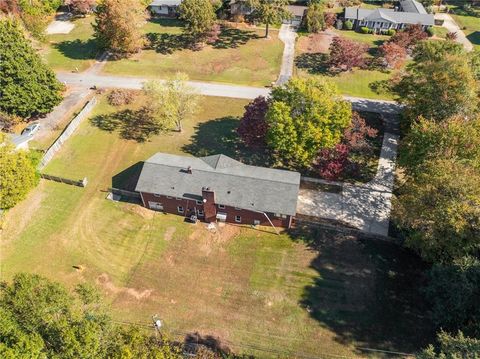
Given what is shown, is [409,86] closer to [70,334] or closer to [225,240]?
[225,240]

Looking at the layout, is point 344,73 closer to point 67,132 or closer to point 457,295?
point 457,295

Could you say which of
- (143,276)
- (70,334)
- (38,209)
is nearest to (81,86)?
(38,209)

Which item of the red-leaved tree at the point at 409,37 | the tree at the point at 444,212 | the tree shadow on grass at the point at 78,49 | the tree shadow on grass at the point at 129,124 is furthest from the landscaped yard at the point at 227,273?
the red-leaved tree at the point at 409,37

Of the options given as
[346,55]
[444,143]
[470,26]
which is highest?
[470,26]

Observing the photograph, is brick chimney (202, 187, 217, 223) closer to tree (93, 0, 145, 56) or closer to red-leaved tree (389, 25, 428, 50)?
tree (93, 0, 145, 56)

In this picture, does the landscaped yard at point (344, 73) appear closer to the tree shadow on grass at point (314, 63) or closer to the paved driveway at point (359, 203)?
the tree shadow on grass at point (314, 63)

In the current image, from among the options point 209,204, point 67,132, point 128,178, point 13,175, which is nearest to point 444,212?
point 209,204
